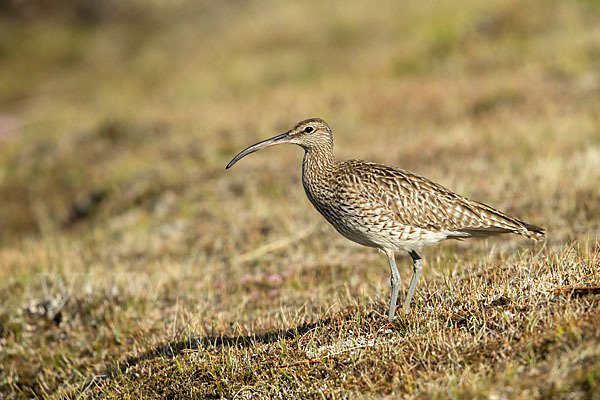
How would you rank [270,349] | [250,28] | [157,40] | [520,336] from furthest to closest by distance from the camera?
[157,40] → [250,28] → [270,349] → [520,336]

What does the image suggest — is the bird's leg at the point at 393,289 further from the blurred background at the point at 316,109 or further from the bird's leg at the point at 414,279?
the blurred background at the point at 316,109

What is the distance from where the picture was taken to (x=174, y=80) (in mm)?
22188

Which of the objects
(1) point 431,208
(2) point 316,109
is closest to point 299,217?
(1) point 431,208

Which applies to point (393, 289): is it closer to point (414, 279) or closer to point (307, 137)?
point (414, 279)

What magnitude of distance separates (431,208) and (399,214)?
320 millimetres

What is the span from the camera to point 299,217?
9781 millimetres

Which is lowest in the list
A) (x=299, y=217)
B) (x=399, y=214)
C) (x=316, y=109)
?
(x=299, y=217)

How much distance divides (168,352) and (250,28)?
2156 centimetres

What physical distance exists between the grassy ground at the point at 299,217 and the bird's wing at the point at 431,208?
42 cm

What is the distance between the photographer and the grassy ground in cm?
468

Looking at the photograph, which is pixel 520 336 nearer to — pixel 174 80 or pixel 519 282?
pixel 519 282

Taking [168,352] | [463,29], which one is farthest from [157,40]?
[168,352]

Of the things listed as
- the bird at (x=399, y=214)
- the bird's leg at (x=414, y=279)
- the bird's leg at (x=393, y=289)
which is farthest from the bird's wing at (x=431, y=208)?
the bird's leg at (x=393, y=289)

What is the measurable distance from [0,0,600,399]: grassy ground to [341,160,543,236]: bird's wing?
42 centimetres
